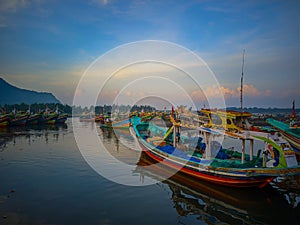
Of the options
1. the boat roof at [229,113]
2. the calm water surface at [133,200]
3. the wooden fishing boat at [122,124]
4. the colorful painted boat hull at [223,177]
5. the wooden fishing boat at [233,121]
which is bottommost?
the calm water surface at [133,200]

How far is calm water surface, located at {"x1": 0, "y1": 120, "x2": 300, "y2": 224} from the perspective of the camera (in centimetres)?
848

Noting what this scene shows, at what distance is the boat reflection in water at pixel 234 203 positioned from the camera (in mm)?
8633

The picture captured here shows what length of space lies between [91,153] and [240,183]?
13.1 m

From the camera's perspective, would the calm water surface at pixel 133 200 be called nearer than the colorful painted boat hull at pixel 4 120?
Yes

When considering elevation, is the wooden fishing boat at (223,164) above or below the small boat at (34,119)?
below

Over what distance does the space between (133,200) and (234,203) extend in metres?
4.44

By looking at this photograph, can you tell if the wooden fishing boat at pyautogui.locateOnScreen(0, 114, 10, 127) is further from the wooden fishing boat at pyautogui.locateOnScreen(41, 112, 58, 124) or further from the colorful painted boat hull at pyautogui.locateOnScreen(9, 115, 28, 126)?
the wooden fishing boat at pyautogui.locateOnScreen(41, 112, 58, 124)

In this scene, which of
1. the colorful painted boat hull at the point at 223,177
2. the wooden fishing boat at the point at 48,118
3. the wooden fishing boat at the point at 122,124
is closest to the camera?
the colorful painted boat hull at the point at 223,177

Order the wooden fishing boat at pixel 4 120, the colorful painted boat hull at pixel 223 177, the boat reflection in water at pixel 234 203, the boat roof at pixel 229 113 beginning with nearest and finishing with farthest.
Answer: the boat reflection in water at pixel 234 203
the colorful painted boat hull at pixel 223 177
the boat roof at pixel 229 113
the wooden fishing boat at pixel 4 120

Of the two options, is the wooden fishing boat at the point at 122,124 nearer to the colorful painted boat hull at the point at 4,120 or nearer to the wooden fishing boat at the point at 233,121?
the colorful painted boat hull at the point at 4,120

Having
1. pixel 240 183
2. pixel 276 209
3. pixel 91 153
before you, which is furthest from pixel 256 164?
pixel 91 153

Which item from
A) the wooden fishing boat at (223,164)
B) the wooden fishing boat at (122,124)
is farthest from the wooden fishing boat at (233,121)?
the wooden fishing boat at (122,124)

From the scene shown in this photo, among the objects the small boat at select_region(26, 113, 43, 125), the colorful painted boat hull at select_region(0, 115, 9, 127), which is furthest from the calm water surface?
the small boat at select_region(26, 113, 43, 125)

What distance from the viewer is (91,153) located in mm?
19703
